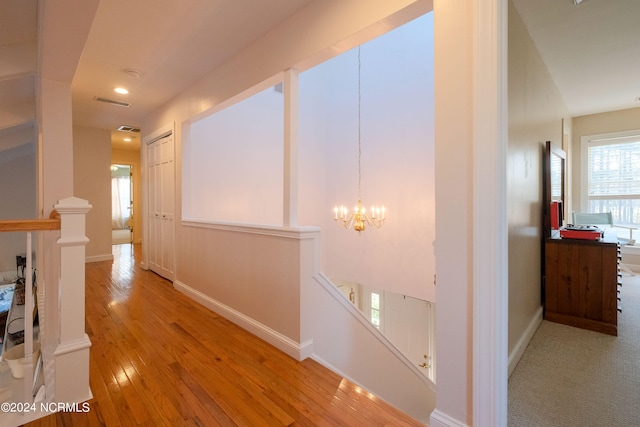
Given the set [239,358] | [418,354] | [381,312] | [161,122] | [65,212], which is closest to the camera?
[65,212]

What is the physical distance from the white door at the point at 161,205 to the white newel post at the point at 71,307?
2.62 meters

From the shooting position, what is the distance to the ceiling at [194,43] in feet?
7.34

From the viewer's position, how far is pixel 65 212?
1664 mm

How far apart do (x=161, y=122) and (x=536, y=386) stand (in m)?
5.25

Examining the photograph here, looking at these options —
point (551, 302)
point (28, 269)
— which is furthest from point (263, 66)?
point (551, 302)

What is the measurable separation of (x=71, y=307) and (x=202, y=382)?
0.89 metres

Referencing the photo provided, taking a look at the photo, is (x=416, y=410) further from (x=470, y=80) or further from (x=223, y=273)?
(x=470, y=80)

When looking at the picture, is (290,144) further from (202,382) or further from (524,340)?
(524,340)

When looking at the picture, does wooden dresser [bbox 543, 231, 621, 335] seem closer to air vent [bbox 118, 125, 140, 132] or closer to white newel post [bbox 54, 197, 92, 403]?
white newel post [bbox 54, 197, 92, 403]

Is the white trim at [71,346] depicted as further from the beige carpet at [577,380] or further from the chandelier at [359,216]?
the chandelier at [359,216]

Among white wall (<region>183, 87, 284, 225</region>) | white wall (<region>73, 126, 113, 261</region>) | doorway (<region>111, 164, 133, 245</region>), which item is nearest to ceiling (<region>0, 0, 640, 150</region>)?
white wall (<region>183, 87, 284, 225</region>)

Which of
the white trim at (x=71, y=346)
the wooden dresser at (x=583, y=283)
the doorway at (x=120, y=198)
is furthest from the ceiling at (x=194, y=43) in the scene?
the doorway at (x=120, y=198)

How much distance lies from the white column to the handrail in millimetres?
1450

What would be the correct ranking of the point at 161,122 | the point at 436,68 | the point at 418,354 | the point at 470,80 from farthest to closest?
the point at 418,354 < the point at 161,122 < the point at 436,68 < the point at 470,80
